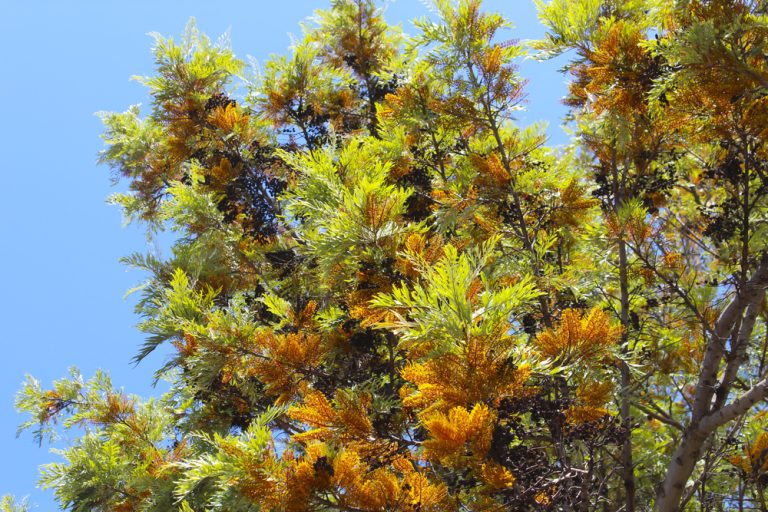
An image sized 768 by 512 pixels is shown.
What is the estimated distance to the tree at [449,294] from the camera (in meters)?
2.99

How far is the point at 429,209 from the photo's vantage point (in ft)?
20.4

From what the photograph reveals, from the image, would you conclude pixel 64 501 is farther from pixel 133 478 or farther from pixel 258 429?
pixel 258 429

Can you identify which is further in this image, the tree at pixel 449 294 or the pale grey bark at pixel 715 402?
the pale grey bark at pixel 715 402

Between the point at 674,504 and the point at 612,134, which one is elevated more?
the point at 612,134

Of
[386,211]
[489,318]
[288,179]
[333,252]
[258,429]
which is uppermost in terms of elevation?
[288,179]

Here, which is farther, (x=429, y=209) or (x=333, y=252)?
(x=429, y=209)

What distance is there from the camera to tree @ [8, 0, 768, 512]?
2.99m

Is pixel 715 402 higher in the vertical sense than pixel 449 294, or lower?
higher

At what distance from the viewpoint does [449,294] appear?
263cm

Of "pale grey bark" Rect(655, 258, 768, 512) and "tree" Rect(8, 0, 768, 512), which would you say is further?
"pale grey bark" Rect(655, 258, 768, 512)

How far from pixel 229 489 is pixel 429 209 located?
3725mm

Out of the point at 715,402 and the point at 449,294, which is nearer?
the point at 449,294

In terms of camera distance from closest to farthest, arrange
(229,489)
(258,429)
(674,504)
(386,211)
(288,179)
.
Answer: (258,429)
(229,489)
(386,211)
(674,504)
(288,179)

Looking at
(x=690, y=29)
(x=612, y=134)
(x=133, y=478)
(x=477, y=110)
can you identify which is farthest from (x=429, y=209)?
(x=133, y=478)
